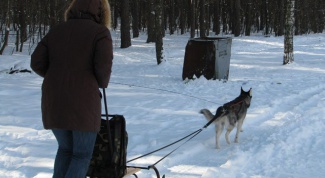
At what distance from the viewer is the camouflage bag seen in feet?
12.1

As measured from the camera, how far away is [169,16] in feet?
142

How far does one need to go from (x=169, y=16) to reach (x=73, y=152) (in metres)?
40.9

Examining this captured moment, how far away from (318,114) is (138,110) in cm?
377

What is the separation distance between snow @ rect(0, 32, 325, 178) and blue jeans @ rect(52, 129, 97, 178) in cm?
182

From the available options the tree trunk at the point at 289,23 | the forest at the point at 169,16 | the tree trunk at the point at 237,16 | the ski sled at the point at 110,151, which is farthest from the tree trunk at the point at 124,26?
the ski sled at the point at 110,151

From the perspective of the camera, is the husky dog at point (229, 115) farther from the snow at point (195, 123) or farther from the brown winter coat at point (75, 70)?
the brown winter coat at point (75, 70)

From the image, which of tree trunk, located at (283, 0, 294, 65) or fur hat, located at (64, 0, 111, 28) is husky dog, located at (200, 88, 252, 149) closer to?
fur hat, located at (64, 0, 111, 28)

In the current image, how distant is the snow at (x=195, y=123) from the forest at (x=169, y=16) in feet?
14.0

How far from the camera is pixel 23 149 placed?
6.02 m

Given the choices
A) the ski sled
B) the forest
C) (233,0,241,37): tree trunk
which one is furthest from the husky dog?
(233,0,241,37): tree trunk

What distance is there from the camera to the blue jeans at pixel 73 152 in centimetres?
325

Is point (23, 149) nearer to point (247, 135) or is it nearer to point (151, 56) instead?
point (247, 135)

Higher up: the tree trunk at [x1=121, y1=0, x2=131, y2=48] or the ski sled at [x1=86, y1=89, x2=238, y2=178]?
the tree trunk at [x1=121, y1=0, x2=131, y2=48]

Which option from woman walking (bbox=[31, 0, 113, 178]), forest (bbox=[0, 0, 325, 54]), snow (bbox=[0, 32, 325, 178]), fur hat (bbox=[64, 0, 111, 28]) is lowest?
snow (bbox=[0, 32, 325, 178])
